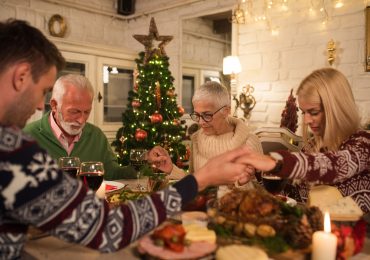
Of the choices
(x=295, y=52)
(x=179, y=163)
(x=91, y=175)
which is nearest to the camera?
(x=91, y=175)

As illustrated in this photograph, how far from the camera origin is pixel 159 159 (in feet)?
6.86

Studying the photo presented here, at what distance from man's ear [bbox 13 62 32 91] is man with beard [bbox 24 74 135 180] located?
1520mm

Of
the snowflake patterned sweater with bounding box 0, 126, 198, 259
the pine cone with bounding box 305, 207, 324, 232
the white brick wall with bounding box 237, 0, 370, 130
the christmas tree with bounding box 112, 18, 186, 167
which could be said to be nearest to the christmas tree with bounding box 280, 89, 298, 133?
the white brick wall with bounding box 237, 0, 370, 130

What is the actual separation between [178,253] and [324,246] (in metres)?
0.39

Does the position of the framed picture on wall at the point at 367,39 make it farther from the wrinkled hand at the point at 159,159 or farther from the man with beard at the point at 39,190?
the man with beard at the point at 39,190

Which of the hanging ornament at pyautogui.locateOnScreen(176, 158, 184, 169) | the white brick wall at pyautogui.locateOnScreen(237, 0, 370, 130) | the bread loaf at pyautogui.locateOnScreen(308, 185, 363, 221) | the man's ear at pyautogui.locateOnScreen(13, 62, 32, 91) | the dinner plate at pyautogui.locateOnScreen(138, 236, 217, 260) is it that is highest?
the white brick wall at pyautogui.locateOnScreen(237, 0, 370, 130)

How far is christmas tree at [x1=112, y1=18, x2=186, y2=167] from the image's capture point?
462cm

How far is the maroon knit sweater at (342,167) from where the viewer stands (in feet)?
4.30

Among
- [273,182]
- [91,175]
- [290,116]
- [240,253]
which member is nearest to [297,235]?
[240,253]

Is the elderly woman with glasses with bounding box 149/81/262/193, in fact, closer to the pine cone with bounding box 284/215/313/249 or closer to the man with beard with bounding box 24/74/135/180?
the man with beard with bounding box 24/74/135/180

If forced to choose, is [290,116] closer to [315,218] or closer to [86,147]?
[86,147]

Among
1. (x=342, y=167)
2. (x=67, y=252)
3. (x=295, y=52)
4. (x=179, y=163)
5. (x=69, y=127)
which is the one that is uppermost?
(x=295, y=52)

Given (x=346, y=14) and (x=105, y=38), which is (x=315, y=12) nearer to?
(x=346, y=14)

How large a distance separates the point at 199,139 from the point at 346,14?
2.43 metres
